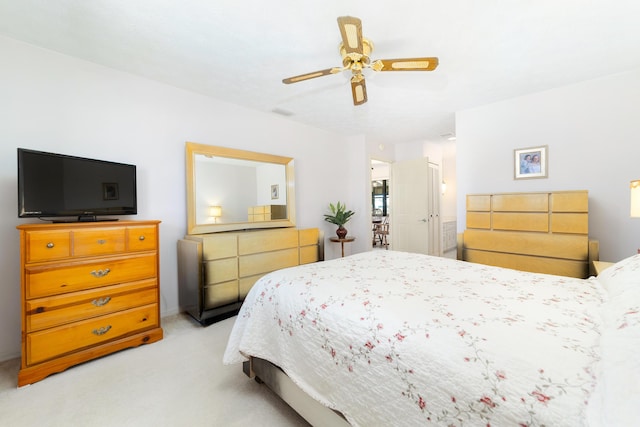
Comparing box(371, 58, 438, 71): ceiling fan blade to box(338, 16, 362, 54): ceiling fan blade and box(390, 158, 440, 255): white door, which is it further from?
box(390, 158, 440, 255): white door

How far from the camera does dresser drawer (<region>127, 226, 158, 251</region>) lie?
219cm

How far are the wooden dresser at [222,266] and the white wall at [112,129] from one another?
0.30 m

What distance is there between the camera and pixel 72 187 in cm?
208

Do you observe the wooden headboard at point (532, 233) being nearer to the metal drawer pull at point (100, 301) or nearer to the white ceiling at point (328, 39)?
the white ceiling at point (328, 39)

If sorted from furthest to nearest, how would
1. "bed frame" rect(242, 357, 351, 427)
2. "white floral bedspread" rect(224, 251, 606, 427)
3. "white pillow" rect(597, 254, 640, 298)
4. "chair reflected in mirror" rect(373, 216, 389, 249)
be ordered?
"chair reflected in mirror" rect(373, 216, 389, 249)
"bed frame" rect(242, 357, 351, 427)
"white pillow" rect(597, 254, 640, 298)
"white floral bedspread" rect(224, 251, 606, 427)

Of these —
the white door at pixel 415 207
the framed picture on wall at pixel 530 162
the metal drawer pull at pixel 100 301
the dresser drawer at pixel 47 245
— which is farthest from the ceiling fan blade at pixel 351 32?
the white door at pixel 415 207

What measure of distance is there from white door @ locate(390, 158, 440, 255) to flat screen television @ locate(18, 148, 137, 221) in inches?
177

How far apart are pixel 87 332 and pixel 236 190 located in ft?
6.50

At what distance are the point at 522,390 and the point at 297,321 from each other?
3.07 feet

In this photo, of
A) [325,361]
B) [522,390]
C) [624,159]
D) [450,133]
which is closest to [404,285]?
[325,361]

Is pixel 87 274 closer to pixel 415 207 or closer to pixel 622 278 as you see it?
pixel 622 278

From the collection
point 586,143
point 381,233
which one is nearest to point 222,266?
point 586,143

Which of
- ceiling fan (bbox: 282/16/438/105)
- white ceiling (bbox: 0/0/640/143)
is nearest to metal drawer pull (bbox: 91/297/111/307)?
white ceiling (bbox: 0/0/640/143)

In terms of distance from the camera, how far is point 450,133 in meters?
4.68
